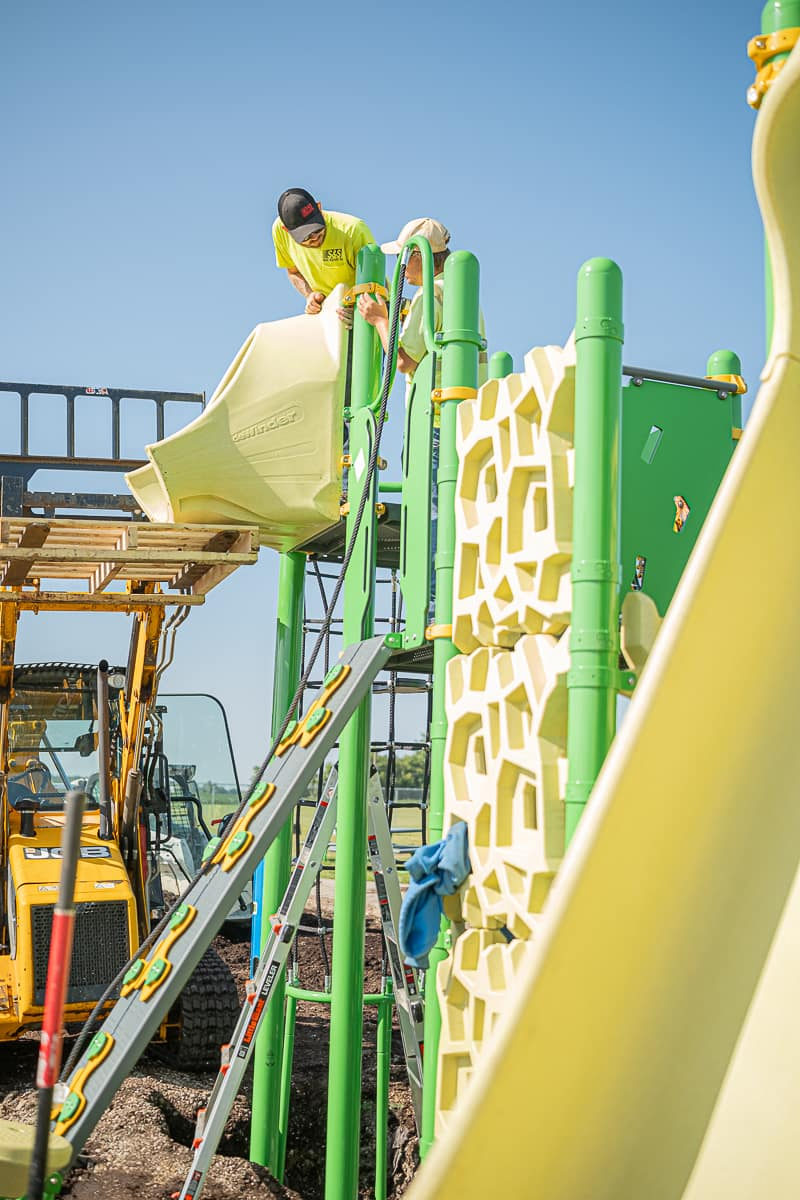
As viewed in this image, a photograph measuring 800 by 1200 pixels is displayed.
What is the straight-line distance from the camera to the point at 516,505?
12.9ft

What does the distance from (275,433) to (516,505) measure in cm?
254

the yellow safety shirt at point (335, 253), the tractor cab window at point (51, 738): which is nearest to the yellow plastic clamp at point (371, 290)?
the yellow safety shirt at point (335, 253)

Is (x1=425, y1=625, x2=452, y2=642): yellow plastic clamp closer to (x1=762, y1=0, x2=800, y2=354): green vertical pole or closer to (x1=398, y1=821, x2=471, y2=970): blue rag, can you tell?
(x1=398, y1=821, x2=471, y2=970): blue rag

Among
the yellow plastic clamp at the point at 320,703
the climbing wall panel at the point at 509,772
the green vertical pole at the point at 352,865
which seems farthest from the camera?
the green vertical pole at the point at 352,865

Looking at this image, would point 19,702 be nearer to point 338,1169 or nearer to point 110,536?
point 110,536

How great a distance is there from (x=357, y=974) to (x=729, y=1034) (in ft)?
11.3

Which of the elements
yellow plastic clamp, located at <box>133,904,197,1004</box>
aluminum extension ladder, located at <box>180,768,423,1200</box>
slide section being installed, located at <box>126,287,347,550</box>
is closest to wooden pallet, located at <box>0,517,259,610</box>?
slide section being installed, located at <box>126,287,347,550</box>

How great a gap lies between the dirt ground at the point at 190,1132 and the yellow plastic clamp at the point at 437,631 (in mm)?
3284

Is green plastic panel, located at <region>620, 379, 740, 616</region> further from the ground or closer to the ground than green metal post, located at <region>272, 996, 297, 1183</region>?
further from the ground

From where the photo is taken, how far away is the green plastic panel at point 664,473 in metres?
3.54

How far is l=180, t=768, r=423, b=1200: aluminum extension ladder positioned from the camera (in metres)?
4.98

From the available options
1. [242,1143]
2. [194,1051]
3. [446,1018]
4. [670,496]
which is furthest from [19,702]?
[670,496]

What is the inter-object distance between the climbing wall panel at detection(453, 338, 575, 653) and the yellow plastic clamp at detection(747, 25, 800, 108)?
1.09 meters

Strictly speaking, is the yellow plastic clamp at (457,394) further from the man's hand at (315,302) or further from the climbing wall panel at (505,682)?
the man's hand at (315,302)
